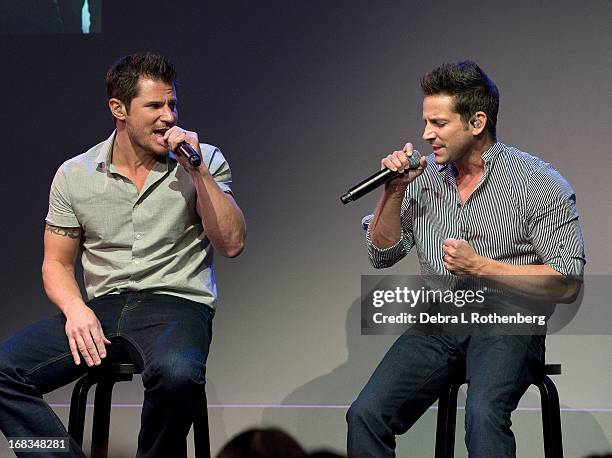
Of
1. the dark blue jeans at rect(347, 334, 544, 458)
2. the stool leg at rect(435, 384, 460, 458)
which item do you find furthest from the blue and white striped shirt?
the stool leg at rect(435, 384, 460, 458)

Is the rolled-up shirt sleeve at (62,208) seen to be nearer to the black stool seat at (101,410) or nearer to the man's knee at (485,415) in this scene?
the black stool seat at (101,410)

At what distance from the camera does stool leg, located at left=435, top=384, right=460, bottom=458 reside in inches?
102

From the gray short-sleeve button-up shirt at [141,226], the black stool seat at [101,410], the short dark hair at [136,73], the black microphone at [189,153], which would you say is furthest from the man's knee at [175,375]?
the short dark hair at [136,73]

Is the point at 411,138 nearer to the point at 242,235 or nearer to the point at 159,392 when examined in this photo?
the point at 242,235

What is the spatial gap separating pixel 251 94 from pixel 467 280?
4.25 feet

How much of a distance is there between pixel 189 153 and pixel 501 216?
2.82ft

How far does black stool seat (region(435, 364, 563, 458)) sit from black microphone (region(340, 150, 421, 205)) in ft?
1.87

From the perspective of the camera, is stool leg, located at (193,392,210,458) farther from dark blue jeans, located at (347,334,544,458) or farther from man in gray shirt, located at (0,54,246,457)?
dark blue jeans, located at (347,334,544,458)

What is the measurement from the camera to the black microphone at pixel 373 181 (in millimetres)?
2535

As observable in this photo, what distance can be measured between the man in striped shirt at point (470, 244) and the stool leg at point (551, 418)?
2.2 inches

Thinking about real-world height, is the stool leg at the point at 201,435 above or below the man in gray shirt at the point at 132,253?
below

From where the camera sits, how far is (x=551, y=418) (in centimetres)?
253

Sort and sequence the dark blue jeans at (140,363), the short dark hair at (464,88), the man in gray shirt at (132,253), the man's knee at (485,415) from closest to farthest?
the man's knee at (485,415) < the dark blue jeans at (140,363) < the man in gray shirt at (132,253) < the short dark hair at (464,88)

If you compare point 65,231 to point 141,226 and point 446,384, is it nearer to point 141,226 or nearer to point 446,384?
point 141,226
